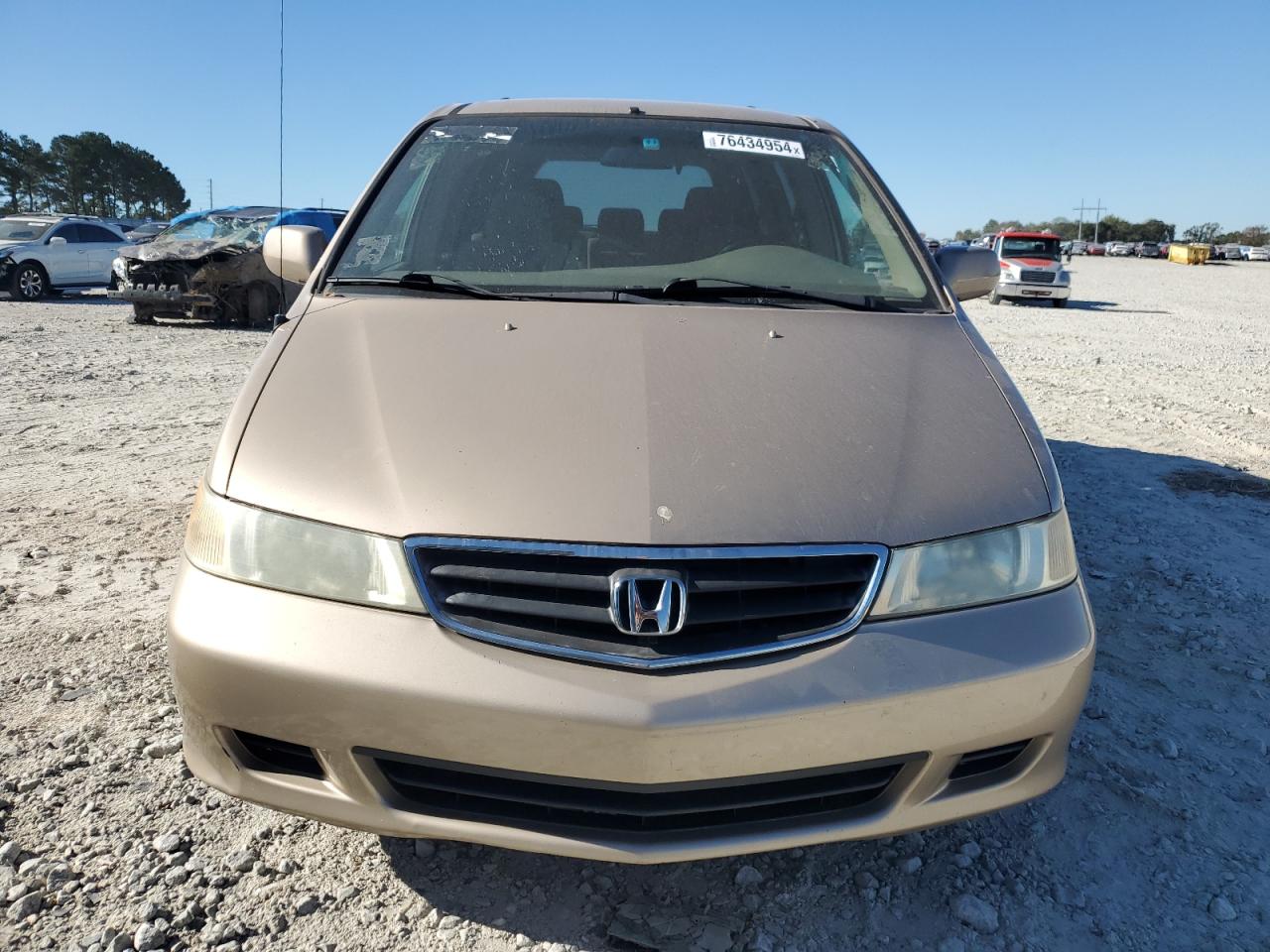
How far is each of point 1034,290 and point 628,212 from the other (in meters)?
19.1

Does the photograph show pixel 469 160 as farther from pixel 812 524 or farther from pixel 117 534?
pixel 117 534

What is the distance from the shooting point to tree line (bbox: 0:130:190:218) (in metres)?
60.9

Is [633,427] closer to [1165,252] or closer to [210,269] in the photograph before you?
[210,269]

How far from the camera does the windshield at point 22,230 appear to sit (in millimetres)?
16578

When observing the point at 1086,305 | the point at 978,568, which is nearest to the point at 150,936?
the point at 978,568

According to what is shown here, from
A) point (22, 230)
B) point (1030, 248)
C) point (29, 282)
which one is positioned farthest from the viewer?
point (1030, 248)

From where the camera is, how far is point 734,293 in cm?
257

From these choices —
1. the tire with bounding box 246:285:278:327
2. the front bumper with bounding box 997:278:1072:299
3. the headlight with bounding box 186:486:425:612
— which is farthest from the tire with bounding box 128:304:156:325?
the front bumper with bounding box 997:278:1072:299

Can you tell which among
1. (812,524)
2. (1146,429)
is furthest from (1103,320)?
(812,524)

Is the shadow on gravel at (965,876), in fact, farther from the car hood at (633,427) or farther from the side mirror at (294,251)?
the side mirror at (294,251)

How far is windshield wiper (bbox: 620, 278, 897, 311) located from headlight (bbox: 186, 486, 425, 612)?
1.13 m

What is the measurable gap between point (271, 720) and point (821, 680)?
983mm

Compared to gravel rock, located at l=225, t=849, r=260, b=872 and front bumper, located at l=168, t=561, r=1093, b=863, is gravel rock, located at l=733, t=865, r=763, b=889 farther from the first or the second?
gravel rock, located at l=225, t=849, r=260, b=872

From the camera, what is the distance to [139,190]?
72.8m
